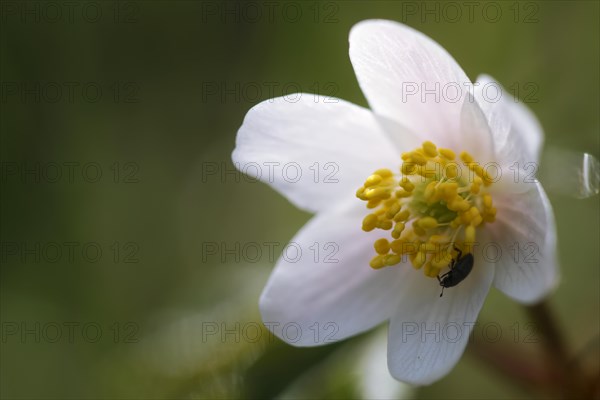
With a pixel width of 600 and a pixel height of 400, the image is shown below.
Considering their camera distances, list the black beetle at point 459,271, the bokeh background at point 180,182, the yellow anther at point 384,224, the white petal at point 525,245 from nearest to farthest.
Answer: the white petal at point 525,245
the black beetle at point 459,271
the yellow anther at point 384,224
the bokeh background at point 180,182

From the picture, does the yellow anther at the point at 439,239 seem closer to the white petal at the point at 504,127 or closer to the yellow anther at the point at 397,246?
the yellow anther at the point at 397,246

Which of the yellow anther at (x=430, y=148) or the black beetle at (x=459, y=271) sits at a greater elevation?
the yellow anther at (x=430, y=148)

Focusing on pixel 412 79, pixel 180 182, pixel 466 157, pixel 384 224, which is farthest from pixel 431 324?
pixel 180 182

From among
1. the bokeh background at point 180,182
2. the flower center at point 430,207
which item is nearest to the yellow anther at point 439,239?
the flower center at point 430,207

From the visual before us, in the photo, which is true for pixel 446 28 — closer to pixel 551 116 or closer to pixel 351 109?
pixel 551 116

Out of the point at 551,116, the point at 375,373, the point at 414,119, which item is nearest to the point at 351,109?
the point at 414,119

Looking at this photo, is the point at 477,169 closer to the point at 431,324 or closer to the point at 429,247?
the point at 429,247

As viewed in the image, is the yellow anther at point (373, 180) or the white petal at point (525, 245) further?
the yellow anther at point (373, 180)

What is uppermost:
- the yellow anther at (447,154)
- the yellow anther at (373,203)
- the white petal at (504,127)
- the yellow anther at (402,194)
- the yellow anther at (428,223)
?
the white petal at (504,127)

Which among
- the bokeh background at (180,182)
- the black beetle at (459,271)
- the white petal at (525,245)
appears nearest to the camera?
the white petal at (525,245)
